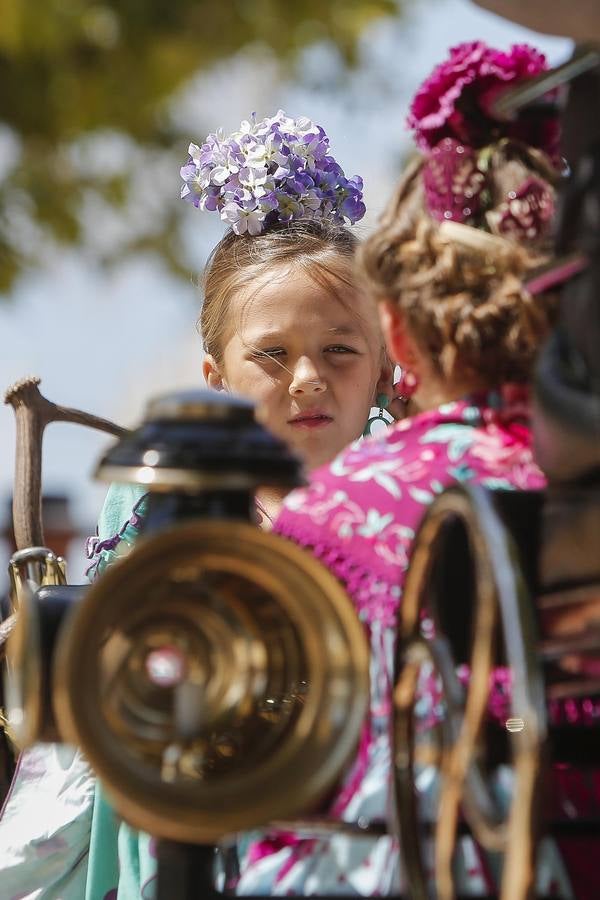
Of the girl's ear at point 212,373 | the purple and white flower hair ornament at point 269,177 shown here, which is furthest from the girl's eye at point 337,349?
the purple and white flower hair ornament at point 269,177

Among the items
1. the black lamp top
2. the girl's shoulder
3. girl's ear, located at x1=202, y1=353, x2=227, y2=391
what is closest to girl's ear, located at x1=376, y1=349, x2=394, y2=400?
girl's ear, located at x1=202, y1=353, x2=227, y2=391

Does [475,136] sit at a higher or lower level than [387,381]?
lower

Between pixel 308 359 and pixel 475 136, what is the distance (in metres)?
1.31

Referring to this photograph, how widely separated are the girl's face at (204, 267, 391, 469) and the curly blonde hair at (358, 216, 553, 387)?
1.31 meters

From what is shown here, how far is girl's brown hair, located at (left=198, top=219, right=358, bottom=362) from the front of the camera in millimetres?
3162

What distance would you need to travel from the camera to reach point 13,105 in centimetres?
573

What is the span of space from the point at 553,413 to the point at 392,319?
15.9 inches

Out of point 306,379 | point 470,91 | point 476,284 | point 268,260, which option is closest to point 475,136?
point 470,91

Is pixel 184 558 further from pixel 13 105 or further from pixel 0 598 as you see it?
pixel 13 105

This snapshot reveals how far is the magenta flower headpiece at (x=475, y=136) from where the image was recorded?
162 cm

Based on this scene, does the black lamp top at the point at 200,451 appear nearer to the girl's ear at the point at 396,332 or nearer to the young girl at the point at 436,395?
the young girl at the point at 436,395

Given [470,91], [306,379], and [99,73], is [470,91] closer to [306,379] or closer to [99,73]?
[306,379]

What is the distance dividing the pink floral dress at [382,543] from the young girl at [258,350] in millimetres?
806

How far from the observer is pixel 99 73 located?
545cm
